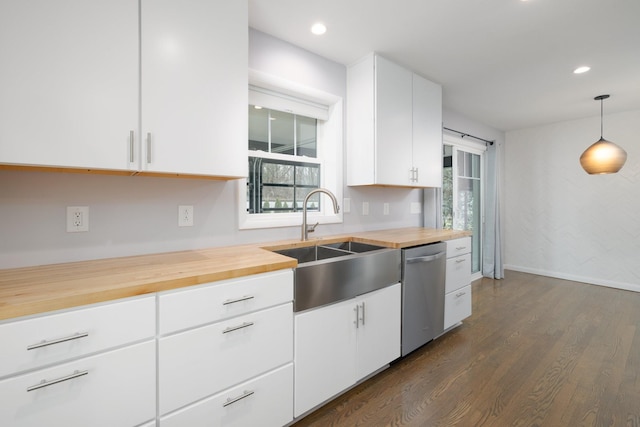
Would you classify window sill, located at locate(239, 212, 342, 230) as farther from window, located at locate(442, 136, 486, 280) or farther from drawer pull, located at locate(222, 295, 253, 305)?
window, located at locate(442, 136, 486, 280)

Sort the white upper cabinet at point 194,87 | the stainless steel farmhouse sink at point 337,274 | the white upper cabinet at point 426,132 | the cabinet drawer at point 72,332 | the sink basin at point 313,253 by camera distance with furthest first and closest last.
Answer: the white upper cabinet at point 426,132, the sink basin at point 313,253, the stainless steel farmhouse sink at point 337,274, the white upper cabinet at point 194,87, the cabinet drawer at point 72,332

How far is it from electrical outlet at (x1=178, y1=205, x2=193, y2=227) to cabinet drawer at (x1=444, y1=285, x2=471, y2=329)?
213 cm

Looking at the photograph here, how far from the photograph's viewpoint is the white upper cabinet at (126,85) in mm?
1002

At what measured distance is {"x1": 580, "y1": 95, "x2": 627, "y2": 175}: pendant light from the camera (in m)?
3.11

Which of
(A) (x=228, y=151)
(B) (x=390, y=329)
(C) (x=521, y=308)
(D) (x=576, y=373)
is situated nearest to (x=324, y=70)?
(A) (x=228, y=151)

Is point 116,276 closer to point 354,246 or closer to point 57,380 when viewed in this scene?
point 57,380

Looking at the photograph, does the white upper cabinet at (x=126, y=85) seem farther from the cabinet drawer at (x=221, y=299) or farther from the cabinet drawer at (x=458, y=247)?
the cabinet drawer at (x=458, y=247)

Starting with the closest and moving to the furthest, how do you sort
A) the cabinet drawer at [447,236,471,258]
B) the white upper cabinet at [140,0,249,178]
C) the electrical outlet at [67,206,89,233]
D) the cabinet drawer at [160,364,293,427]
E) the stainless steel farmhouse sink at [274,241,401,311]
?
the cabinet drawer at [160,364,293,427] < the white upper cabinet at [140,0,249,178] < the electrical outlet at [67,206,89,233] < the stainless steel farmhouse sink at [274,241,401,311] < the cabinet drawer at [447,236,471,258]

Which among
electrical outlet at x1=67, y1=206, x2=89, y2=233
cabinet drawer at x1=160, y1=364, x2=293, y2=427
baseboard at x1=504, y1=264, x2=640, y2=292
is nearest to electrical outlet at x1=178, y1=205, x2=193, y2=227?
electrical outlet at x1=67, y1=206, x2=89, y2=233

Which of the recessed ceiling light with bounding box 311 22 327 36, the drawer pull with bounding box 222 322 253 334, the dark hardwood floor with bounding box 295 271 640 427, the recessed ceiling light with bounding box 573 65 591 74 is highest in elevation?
the recessed ceiling light with bounding box 573 65 591 74

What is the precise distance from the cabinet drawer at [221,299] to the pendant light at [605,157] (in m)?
3.90

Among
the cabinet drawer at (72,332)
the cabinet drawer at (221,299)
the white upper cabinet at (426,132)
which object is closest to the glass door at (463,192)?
the white upper cabinet at (426,132)

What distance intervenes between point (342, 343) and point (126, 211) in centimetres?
142

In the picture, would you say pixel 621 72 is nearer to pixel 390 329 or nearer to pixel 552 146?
pixel 552 146
